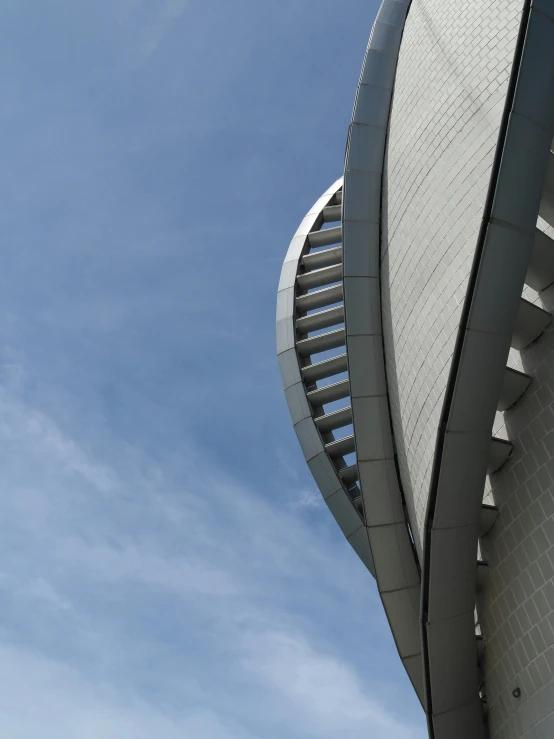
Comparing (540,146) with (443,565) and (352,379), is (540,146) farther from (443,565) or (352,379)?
(352,379)

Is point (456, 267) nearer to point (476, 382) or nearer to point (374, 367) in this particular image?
point (374, 367)

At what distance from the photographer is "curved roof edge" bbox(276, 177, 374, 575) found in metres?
15.4

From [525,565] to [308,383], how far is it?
9376mm

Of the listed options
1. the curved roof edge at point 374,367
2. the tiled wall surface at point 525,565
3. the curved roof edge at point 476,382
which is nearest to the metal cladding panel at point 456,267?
the curved roof edge at point 476,382

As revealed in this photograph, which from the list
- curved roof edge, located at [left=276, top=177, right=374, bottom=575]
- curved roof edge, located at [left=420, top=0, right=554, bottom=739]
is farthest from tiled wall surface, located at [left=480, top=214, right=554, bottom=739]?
curved roof edge, located at [left=276, top=177, right=374, bottom=575]

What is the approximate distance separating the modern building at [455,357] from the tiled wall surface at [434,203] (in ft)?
0.13

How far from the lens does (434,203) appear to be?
10789mm

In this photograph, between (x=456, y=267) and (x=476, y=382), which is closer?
(x=476, y=382)

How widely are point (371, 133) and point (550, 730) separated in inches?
422

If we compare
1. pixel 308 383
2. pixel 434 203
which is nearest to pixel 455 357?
pixel 434 203

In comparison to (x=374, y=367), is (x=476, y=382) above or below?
below

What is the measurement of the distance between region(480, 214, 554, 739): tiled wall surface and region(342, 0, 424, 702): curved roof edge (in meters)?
2.21

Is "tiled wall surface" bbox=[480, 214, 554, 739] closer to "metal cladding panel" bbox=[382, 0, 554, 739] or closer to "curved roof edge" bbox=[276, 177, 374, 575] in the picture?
"metal cladding panel" bbox=[382, 0, 554, 739]

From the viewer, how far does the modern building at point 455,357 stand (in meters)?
6.87
